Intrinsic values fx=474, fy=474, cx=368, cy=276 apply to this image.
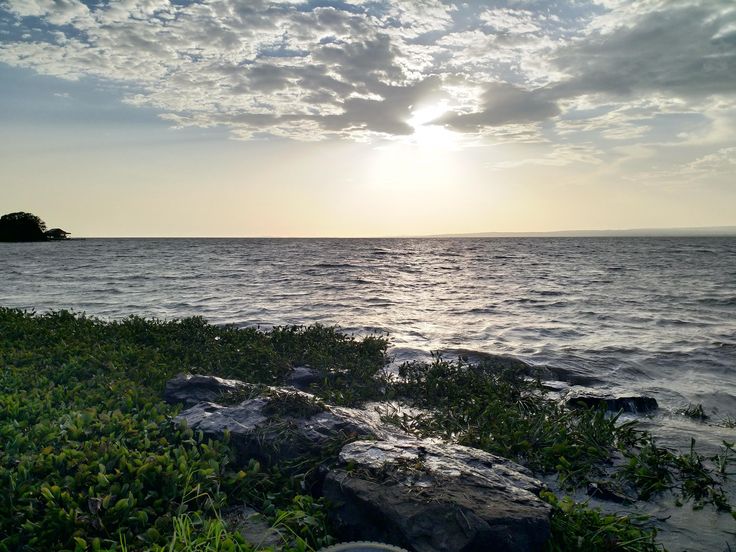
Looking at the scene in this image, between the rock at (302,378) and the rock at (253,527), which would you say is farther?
the rock at (302,378)

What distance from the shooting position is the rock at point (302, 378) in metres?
10.6

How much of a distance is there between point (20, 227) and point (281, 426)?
156 m

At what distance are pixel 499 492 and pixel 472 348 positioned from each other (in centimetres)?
1075

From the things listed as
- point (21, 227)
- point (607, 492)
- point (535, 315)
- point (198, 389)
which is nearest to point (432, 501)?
point (607, 492)

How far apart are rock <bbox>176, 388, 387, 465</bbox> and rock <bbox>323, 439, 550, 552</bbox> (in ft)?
2.15

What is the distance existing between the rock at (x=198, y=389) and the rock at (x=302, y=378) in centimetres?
202

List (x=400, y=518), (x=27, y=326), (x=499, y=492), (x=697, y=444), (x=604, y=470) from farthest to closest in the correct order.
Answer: (x=27, y=326)
(x=697, y=444)
(x=604, y=470)
(x=499, y=492)
(x=400, y=518)

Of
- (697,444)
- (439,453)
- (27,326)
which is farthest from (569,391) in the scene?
(27,326)

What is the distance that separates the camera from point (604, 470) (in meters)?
7.32

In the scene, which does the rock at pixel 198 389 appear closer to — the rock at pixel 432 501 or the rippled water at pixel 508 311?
the rock at pixel 432 501

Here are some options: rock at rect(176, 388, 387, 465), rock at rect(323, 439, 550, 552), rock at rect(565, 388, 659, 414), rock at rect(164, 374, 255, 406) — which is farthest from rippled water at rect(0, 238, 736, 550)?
rock at rect(164, 374, 255, 406)

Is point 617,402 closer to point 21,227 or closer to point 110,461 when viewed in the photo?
point 110,461

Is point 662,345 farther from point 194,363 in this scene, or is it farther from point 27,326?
point 27,326

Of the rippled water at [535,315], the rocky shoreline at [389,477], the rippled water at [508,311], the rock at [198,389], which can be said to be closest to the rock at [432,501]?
the rocky shoreline at [389,477]
